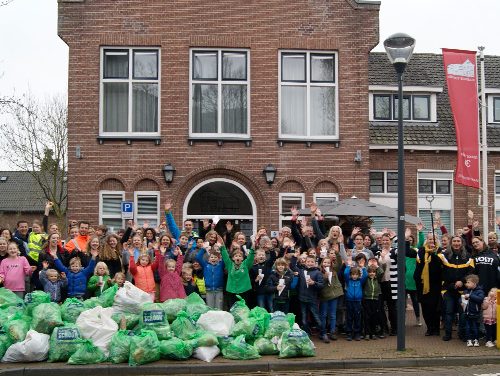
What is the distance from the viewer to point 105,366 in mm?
9906

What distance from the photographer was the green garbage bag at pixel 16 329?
1026 centimetres

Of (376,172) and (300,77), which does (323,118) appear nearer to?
(300,77)

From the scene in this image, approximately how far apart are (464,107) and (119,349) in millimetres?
14342

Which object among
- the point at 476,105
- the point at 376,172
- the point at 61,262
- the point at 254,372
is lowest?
the point at 254,372

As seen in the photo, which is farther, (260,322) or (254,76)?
(254,76)

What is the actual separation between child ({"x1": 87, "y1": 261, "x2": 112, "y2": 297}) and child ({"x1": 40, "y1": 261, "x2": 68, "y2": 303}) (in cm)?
43

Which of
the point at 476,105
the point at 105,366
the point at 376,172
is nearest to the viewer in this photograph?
the point at 105,366

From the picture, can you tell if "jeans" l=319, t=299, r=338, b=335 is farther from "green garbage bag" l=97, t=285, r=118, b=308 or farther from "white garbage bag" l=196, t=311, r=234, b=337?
"green garbage bag" l=97, t=285, r=118, b=308

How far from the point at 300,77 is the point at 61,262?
9698mm

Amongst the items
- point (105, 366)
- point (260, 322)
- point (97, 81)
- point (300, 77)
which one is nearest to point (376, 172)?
point (300, 77)

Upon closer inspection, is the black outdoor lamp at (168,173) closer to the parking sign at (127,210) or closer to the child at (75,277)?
the parking sign at (127,210)

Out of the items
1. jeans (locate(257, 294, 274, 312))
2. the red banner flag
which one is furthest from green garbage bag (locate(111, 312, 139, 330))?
the red banner flag

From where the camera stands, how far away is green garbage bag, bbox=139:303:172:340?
34.3 ft

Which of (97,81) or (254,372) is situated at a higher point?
(97,81)
